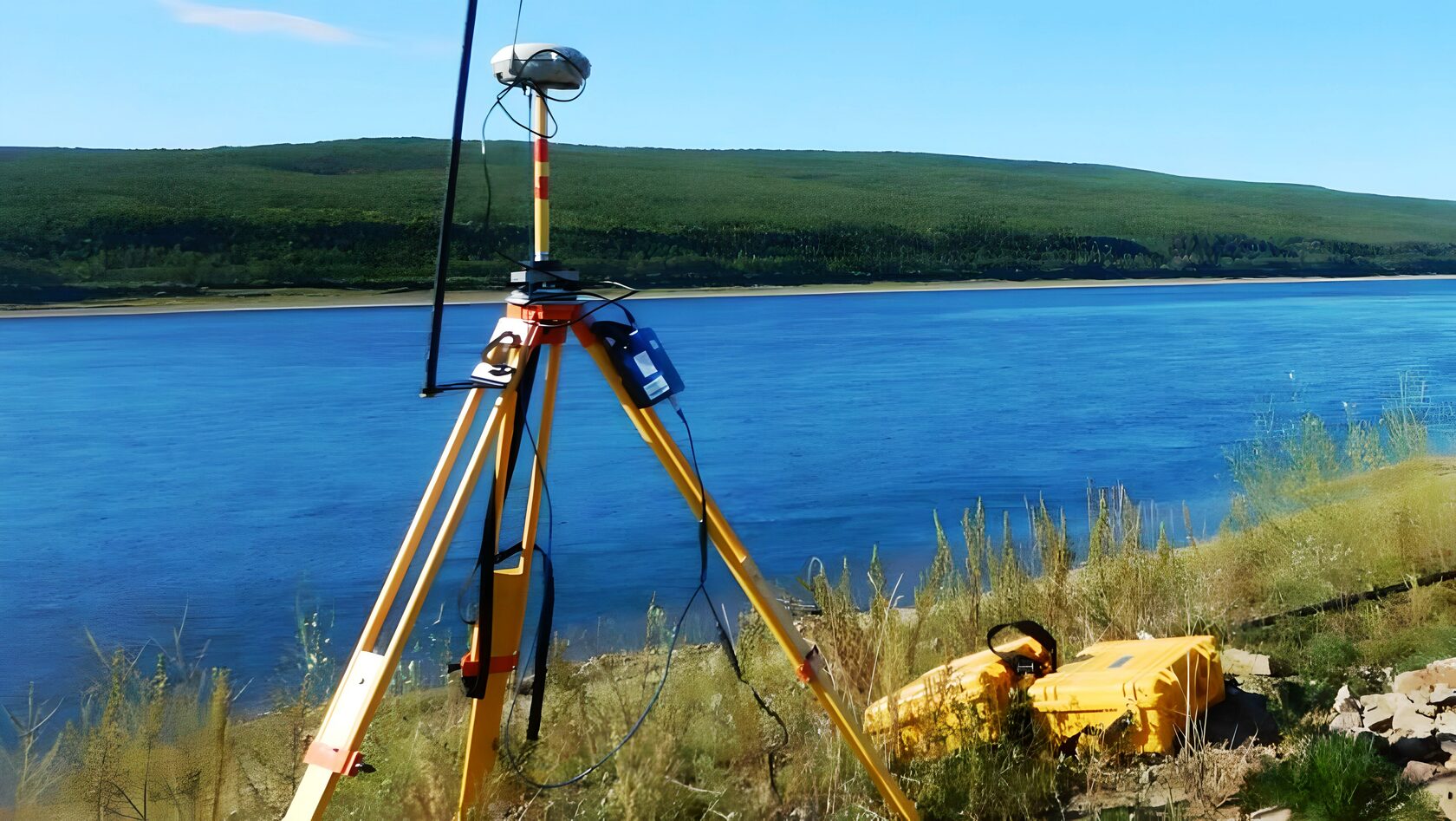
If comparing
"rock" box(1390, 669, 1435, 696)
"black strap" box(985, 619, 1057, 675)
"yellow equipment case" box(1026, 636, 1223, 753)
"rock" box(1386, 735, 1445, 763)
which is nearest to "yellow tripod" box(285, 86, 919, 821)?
"yellow equipment case" box(1026, 636, 1223, 753)

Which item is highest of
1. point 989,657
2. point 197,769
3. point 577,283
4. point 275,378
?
point 577,283

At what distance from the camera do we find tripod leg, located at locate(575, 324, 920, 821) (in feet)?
8.68

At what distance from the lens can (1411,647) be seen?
4480 millimetres

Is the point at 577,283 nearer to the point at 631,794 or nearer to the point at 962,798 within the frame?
the point at 631,794

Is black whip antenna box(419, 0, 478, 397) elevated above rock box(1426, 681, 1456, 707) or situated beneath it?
elevated above

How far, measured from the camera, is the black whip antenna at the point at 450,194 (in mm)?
2308

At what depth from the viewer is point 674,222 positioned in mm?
Answer: 70188

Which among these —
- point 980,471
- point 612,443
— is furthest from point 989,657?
point 612,443

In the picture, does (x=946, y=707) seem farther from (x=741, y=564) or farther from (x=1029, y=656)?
(x=741, y=564)

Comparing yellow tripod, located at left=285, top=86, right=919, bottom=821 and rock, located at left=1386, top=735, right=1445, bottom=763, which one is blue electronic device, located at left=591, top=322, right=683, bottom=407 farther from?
rock, located at left=1386, top=735, right=1445, bottom=763

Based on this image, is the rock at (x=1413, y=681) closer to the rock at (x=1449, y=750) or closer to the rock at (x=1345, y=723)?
the rock at (x=1345, y=723)

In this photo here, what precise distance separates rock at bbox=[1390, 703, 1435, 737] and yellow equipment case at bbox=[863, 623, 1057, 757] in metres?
0.98

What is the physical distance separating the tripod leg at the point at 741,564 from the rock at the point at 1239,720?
129 cm

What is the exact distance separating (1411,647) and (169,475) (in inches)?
536
